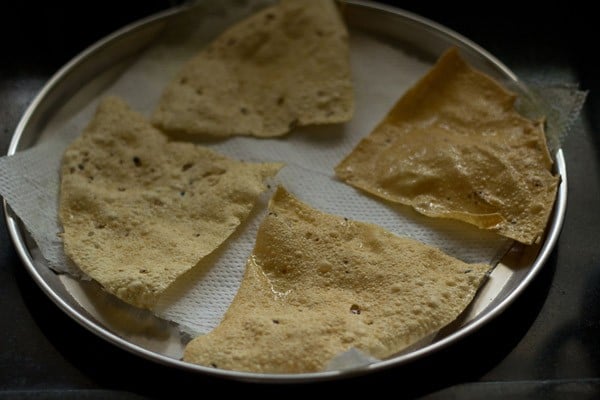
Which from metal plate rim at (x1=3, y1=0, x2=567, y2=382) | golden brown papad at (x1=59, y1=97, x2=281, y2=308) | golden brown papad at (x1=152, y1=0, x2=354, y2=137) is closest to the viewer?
metal plate rim at (x1=3, y1=0, x2=567, y2=382)

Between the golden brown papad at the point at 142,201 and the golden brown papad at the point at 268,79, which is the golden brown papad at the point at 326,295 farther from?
the golden brown papad at the point at 268,79

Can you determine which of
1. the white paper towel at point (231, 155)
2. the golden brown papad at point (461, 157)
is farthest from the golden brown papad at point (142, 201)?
the golden brown papad at point (461, 157)

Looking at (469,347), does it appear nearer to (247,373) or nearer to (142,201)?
(247,373)

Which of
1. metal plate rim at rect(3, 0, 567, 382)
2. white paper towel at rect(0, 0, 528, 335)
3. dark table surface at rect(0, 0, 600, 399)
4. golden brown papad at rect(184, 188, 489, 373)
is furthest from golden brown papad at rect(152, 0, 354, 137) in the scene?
dark table surface at rect(0, 0, 600, 399)

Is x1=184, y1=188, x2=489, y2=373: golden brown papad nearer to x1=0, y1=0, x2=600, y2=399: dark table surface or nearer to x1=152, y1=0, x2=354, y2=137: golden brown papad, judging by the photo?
x1=0, y1=0, x2=600, y2=399: dark table surface

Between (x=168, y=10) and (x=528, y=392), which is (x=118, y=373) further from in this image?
(x=168, y=10)

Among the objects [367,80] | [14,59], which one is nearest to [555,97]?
[367,80]
